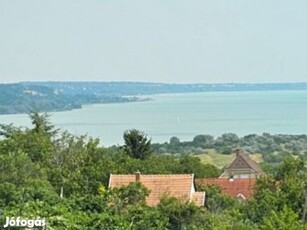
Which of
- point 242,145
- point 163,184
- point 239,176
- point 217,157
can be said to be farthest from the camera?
point 242,145

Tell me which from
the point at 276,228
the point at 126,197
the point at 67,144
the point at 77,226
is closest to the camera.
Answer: the point at 276,228

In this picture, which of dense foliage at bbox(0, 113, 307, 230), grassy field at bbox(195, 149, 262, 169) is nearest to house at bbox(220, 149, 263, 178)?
dense foliage at bbox(0, 113, 307, 230)

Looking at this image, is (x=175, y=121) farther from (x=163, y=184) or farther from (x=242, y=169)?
(x=163, y=184)

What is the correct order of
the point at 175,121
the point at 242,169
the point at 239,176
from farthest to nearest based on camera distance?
1. the point at 175,121
2. the point at 242,169
3. the point at 239,176

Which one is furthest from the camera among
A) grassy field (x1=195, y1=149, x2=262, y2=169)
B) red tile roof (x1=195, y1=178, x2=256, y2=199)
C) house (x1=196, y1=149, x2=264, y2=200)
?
grassy field (x1=195, y1=149, x2=262, y2=169)

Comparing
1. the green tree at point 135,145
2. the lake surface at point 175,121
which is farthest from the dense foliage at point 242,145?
the green tree at point 135,145

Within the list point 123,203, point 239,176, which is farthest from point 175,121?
point 123,203

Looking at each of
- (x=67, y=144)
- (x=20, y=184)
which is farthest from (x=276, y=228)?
(x=67, y=144)

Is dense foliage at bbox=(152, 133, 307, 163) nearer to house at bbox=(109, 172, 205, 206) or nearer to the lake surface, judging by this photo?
the lake surface

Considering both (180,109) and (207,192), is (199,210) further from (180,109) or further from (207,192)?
(180,109)

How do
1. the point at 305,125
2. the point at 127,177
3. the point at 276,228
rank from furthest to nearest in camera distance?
the point at 305,125 < the point at 127,177 < the point at 276,228

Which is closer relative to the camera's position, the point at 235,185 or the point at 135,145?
the point at 235,185
